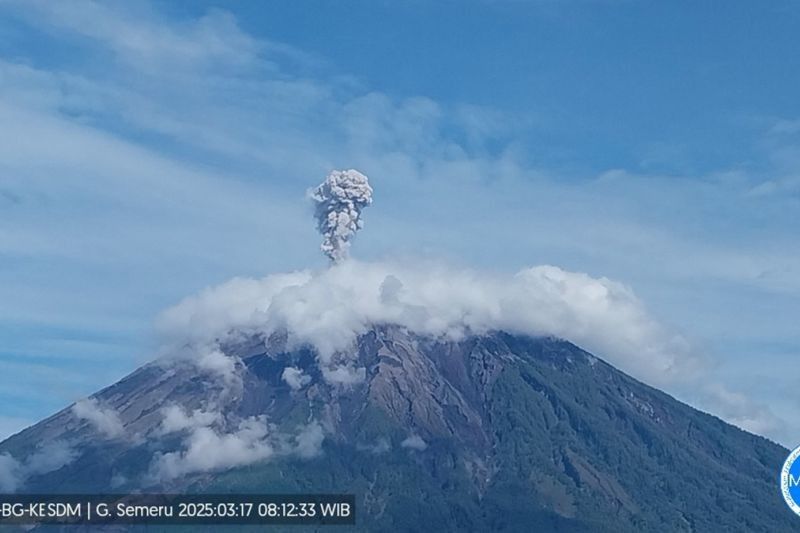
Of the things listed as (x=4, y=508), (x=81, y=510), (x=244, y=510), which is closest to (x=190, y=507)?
(x=244, y=510)

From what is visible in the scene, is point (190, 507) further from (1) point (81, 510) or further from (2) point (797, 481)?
(2) point (797, 481)

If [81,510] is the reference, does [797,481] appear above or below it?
below

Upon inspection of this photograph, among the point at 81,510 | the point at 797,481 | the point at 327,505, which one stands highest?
the point at 81,510

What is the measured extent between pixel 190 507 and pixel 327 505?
35.4 meters

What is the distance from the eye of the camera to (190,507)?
5635 inches

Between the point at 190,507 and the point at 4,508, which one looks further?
the point at 190,507

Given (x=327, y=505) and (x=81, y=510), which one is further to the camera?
(x=81, y=510)

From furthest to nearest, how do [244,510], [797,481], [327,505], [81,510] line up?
[81,510], [244,510], [327,505], [797,481]

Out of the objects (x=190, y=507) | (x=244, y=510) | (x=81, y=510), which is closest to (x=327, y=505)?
(x=244, y=510)

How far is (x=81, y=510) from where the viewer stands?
16612 cm

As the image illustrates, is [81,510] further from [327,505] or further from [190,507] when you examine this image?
[327,505]

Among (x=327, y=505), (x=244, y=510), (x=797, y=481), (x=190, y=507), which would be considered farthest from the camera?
(x=190, y=507)

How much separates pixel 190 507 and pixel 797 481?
107 meters

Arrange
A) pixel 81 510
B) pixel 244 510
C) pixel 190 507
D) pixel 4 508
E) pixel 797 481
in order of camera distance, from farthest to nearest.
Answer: pixel 81 510 → pixel 190 507 → pixel 244 510 → pixel 4 508 → pixel 797 481
